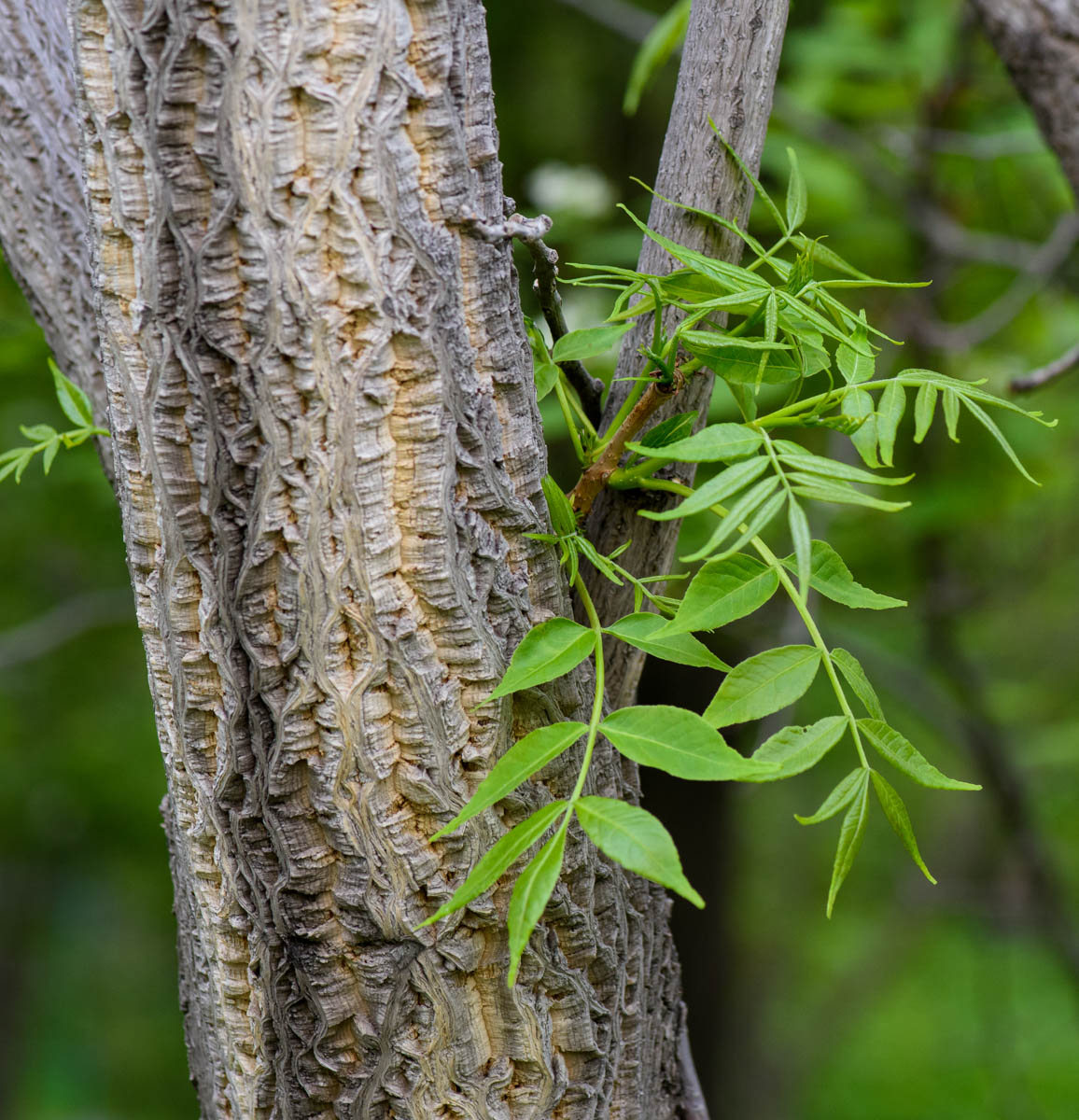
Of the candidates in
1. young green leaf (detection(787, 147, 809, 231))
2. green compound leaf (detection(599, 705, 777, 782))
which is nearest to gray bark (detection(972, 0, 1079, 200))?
young green leaf (detection(787, 147, 809, 231))

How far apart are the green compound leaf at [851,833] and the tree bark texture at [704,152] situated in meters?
0.39

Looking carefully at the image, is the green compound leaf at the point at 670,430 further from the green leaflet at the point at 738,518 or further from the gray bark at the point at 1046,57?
the gray bark at the point at 1046,57

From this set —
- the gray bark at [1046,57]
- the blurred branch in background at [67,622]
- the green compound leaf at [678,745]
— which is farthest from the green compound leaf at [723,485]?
the blurred branch in background at [67,622]

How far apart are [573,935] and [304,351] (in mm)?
626

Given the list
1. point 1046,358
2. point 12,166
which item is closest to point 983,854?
point 1046,358

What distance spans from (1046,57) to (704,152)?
112 cm

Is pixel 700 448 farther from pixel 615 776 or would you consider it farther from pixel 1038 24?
pixel 1038 24

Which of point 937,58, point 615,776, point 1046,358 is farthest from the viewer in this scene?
point 1046,358

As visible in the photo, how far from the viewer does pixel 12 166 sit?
50.6 inches

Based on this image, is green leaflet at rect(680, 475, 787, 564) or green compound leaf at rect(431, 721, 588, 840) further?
green compound leaf at rect(431, 721, 588, 840)

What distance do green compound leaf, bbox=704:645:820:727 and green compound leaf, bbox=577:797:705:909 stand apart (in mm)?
120

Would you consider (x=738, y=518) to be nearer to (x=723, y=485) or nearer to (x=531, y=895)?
(x=723, y=485)

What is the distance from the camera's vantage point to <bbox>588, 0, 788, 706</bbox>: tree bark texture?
104 cm

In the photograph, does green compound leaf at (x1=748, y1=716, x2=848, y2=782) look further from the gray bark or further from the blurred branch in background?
the blurred branch in background
